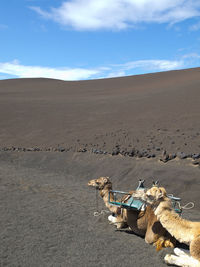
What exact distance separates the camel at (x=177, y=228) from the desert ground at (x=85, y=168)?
18.2 inches

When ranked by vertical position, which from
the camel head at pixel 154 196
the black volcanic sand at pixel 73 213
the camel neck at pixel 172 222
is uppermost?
the camel head at pixel 154 196

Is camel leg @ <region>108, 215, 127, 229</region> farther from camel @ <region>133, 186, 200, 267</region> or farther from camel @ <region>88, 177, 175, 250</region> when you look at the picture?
camel @ <region>133, 186, 200, 267</region>

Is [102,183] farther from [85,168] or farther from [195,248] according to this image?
[85,168]

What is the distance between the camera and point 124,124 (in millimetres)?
26812

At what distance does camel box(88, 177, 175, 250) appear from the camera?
6141 millimetres

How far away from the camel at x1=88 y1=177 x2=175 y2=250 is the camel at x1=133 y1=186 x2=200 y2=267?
0.54 m

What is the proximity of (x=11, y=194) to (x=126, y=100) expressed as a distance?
29788mm

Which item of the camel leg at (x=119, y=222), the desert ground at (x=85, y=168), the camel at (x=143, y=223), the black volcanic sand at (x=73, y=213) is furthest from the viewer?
the camel leg at (x=119, y=222)

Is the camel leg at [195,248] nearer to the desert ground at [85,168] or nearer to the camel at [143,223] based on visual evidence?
the desert ground at [85,168]

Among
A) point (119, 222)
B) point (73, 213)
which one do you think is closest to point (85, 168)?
point (73, 213)

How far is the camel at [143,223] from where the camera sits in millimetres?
6141

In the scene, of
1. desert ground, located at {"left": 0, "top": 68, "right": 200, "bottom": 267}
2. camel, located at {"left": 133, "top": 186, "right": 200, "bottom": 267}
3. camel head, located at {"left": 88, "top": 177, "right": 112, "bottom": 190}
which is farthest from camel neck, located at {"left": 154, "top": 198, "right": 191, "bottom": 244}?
camel head, located at {"left": 88, "top": 177, "right": 112, "bottom": 190}

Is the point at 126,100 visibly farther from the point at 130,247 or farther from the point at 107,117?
the point at 130,247

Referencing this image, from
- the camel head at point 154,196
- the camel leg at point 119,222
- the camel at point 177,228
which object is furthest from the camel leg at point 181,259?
the camel leg at point 119,222
